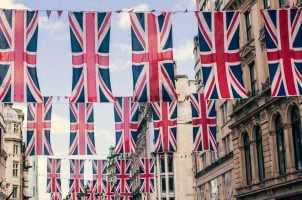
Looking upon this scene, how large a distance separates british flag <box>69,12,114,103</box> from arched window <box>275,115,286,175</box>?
13481 mm

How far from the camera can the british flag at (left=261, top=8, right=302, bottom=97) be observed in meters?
24.1

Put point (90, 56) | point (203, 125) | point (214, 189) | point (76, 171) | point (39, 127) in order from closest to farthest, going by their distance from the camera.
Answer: point (90, 56) < point (203, 125) < point (39, 127) < point (76, 171) < point (214, 189)

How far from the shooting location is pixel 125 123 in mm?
43062

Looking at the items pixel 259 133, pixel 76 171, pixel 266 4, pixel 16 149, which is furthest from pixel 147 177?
pixel 16 149

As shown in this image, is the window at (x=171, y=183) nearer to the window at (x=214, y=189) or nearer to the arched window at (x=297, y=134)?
the window at (x=214, y=189)

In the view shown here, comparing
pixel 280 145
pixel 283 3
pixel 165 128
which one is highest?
pixel 283 3

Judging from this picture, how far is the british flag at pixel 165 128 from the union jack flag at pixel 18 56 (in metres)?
16.7

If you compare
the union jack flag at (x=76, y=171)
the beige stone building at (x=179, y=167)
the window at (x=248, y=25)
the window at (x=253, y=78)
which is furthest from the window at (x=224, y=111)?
the beige stone building at (x=179, y=167)

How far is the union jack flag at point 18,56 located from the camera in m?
25.2

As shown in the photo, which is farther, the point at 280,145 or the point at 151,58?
the point at 280,145

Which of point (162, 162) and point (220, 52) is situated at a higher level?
point (162, 162)

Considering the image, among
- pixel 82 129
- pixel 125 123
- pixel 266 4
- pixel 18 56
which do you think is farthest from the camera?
pixel 125 123

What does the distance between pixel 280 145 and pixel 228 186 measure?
45.4 ft

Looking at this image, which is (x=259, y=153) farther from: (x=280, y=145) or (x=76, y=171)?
(x=76, y=171)
